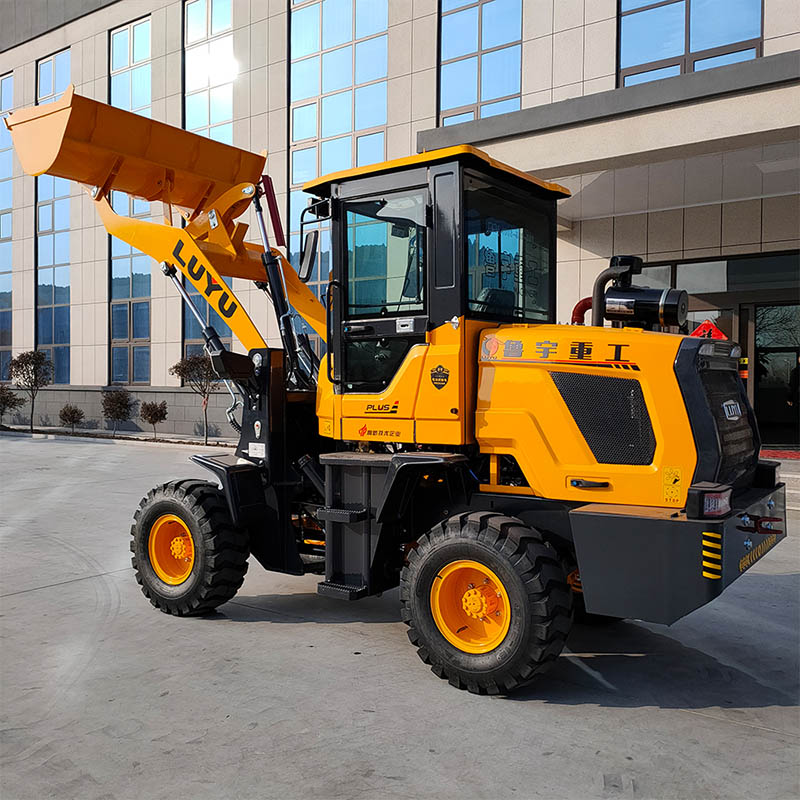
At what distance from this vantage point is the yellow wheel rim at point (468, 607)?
15.3ft

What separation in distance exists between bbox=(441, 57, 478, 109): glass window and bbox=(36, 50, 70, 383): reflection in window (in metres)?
15.0

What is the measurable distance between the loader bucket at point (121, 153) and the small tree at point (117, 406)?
17811 mm

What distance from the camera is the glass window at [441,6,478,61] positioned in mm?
17844

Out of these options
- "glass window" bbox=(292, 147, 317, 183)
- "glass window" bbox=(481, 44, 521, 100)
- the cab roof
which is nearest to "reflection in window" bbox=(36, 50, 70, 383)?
"glass window" bbox=(292, 147, 317, 183)

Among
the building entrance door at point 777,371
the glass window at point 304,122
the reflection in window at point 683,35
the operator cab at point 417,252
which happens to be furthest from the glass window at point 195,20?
the operator cab at point 417,252

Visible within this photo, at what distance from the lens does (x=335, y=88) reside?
20.6 metres

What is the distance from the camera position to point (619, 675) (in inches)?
194

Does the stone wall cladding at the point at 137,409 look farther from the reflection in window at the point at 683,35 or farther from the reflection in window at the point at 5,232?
the reflection in window at the point at 683,35

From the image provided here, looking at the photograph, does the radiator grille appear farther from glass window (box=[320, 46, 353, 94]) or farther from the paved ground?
glass window (box=[320, 46, 353, 94])

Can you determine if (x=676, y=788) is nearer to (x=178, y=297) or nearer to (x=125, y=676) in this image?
(x=125, y=676)

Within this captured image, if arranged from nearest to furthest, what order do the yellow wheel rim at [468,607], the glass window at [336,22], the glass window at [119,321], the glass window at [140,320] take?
the yellow wheel rim at [468,607] < the glass window at [336,22] < the glass window at [140,320] < the glass window at [119,321]

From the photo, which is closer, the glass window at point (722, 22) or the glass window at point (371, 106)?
the glass window at point (722, 22)

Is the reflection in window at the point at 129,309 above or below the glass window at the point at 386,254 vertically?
above

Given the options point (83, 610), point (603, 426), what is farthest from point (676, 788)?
point (83, 610)
